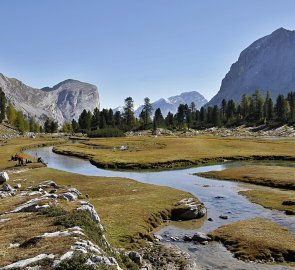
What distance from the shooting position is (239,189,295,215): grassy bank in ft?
159

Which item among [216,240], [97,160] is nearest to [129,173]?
[97,160]

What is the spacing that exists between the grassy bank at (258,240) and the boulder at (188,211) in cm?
523

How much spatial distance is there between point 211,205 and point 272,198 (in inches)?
367

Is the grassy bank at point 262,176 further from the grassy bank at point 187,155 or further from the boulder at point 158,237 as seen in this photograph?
the boulder at point 158,237

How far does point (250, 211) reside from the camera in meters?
48.1

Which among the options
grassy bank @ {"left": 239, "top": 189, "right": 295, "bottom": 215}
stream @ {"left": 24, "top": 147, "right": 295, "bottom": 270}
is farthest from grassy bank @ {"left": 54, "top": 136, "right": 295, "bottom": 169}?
grassy bank @ {"left": 239, "top": 189, "right": 295, "bottom": 215}

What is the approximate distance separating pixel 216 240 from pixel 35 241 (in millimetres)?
20235

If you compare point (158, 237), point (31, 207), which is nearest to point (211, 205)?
point (158, 237)

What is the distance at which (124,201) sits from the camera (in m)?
50.3

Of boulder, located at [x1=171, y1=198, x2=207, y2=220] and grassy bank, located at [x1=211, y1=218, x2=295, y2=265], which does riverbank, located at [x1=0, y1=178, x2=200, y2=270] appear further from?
boulder, located at [x1=171, y1=198, x2=207, y2=220]

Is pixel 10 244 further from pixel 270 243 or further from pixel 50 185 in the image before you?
pixel 50 185

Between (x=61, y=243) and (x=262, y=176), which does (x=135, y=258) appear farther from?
(x=262, y=176)

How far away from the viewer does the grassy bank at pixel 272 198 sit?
159ft

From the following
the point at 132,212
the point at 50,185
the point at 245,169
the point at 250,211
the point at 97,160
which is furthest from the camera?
the point at 97,160
